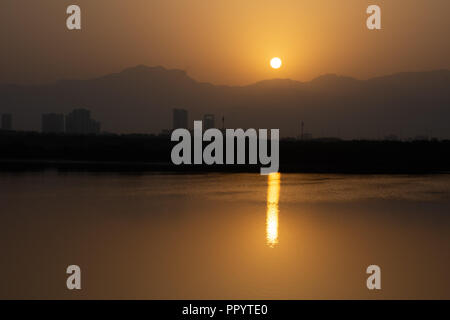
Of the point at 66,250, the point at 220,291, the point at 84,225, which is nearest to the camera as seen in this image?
the point at 220,291

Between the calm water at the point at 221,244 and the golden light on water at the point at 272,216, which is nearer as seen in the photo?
the calm water at the point at 221,244

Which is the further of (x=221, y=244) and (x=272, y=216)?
(x=272, y=216)

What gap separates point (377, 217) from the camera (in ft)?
75.4

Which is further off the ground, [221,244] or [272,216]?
[272,216]

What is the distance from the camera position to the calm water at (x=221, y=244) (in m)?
12.8

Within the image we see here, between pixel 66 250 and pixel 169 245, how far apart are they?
9.87 ft

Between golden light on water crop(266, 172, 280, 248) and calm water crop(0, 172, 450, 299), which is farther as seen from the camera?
golden light on water crop(266, 172, 280, 248)

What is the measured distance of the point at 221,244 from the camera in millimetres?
17297

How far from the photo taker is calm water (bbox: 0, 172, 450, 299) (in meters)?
12.8
